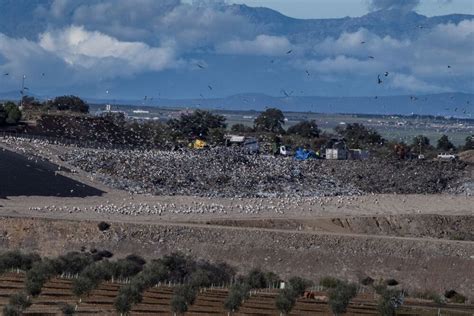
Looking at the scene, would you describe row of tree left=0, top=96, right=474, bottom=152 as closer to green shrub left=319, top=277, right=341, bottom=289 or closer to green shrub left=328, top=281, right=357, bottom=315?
green shrub left=319, top=277, right=341, bottom=289

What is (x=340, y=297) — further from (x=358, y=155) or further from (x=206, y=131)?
(x=206, y=131)

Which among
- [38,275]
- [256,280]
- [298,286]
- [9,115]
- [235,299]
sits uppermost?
[9,115]

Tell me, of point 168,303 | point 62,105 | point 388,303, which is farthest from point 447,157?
point 168,303

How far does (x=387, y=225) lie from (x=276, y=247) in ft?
41.3

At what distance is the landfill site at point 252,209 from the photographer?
2168 inches

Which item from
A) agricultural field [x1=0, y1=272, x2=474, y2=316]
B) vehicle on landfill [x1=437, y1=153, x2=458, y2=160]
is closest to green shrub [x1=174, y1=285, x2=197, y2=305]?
agricultural field [x1=0, y1=272, x2=474, y2=316]

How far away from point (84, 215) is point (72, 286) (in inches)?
775

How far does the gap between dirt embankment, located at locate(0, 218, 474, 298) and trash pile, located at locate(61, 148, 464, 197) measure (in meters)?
18.9

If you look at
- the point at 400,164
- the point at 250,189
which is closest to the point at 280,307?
the point at 250,189

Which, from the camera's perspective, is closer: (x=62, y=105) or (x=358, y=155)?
(x=358, y=155)

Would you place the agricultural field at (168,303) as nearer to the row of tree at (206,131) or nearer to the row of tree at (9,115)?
the row of tree at (9,115)

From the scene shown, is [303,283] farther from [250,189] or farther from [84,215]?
[250,189]

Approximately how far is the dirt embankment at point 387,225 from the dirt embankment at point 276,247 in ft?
17.0

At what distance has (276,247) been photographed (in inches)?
2191
